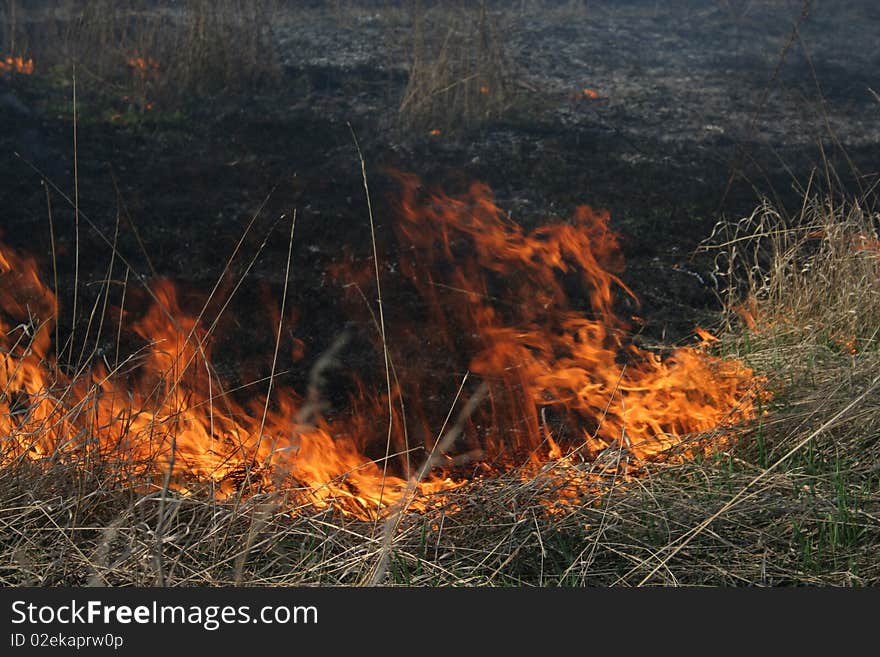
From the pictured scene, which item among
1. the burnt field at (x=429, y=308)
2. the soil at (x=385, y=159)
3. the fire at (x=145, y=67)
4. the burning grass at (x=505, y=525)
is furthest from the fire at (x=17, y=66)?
the burning grass at (x=505, y=525)

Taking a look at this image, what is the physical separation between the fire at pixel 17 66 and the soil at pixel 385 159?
191 mm

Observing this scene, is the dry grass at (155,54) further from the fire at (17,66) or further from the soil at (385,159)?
the soil at (385,159)

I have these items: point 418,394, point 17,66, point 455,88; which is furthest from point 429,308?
point 17,66

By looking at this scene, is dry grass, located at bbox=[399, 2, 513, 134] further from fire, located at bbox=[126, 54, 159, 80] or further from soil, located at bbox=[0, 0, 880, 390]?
fire, located at bbox=[126, 54, 159, 80]

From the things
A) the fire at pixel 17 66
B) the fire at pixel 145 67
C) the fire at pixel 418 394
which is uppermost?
the fire at pixel 145 67

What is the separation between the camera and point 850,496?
2680 millimetres

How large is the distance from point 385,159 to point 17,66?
3.44 m

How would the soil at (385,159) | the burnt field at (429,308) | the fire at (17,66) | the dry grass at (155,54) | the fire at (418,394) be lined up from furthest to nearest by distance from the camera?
the fire at (17,66), the dry grass at (155,54), the soil at (385,159), the fire at (418,394), the burnt field at (429,308)

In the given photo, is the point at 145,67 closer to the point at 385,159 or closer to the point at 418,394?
the point at 385,159

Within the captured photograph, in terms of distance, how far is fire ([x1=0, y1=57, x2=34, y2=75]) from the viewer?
25.2 feet

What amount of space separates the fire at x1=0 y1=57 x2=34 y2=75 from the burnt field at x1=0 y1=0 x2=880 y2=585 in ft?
0.13

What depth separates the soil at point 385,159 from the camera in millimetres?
4973

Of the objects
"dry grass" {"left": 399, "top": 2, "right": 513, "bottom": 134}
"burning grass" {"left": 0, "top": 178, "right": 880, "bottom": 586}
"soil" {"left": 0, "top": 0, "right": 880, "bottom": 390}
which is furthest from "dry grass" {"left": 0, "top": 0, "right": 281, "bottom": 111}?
"burning grass" {"left": 0, "top": 178, "right": 880, "bottom": 586}

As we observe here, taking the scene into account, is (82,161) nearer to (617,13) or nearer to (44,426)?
(44,426)
